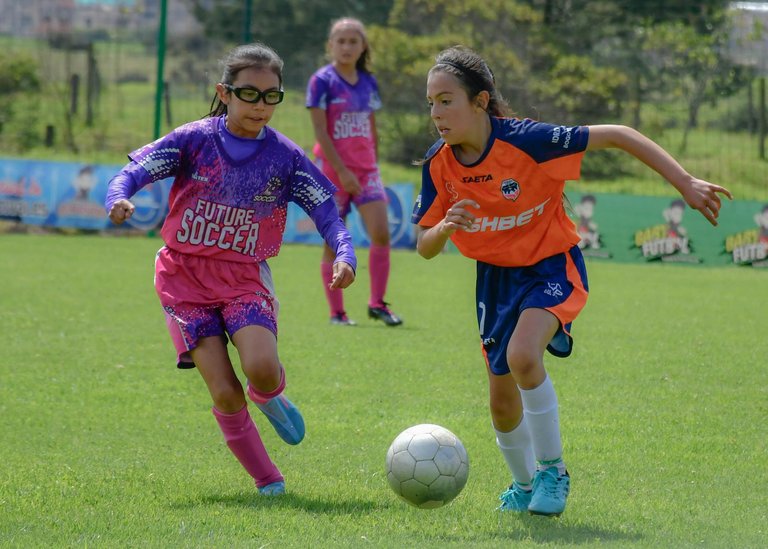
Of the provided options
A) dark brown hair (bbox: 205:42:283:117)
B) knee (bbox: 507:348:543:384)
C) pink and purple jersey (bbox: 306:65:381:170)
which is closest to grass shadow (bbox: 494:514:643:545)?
knee (bbox: 507:348:543:384)

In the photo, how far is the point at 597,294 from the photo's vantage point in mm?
11641

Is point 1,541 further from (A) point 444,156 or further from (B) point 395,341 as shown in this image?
(B) point 395,341

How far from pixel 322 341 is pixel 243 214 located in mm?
3705

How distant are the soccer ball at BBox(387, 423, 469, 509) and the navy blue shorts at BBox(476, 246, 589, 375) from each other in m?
0.37

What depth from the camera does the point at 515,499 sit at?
14.4 ft

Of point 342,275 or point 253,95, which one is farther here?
point 253,95

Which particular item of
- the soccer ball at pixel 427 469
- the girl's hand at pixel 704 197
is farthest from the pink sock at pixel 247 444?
the girl's hand at pixel 704 197

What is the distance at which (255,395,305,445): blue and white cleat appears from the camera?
4.71 metres

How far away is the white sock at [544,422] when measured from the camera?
420 centimetres

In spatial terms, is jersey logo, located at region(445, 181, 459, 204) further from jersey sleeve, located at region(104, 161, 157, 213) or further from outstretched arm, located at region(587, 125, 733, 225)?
jersey sleeve, located at region(104, 161, 157, 213)

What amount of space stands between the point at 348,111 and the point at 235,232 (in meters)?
4.78

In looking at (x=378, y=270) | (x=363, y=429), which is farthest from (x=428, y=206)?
(x=378, y=270)

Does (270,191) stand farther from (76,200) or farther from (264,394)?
(76,200)

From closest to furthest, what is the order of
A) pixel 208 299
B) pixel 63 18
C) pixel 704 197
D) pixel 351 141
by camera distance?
pixel 704 197 → pixel 208 299 → pixel 351 141 → pixel 63 18
